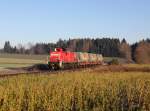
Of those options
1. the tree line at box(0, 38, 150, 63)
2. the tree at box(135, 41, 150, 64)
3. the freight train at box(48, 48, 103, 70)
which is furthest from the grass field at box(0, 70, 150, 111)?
the tree line at box(0, 38, 150, 63)

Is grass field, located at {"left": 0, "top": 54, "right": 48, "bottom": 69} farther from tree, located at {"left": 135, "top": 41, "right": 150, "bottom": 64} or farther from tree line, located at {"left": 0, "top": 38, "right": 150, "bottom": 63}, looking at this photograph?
tree line, located at {"left": 0, "top": 38, "right": 150, "bottom": 63}

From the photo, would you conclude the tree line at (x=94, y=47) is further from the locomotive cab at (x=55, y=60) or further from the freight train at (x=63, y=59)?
the locomotive cab at (x=55, y=60)

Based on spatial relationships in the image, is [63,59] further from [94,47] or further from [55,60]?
[94,47]

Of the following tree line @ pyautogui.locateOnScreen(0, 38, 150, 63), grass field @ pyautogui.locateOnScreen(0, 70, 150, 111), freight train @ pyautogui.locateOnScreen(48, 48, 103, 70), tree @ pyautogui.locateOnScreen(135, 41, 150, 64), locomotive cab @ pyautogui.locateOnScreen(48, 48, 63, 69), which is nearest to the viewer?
grass field @ pyautogui.locateOnScreen(0, 70, 150, 111)

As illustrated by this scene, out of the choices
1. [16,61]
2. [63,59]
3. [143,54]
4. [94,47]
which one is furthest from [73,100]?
[94,47]

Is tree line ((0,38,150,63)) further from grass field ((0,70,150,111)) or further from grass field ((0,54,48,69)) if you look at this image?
grass field ((0,70,150,111))

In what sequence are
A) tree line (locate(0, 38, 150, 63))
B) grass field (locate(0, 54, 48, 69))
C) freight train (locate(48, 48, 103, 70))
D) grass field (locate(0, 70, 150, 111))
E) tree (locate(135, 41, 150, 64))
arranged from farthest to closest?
1. tree line (locate(0, 38, 150, 63))
2. tree (locate(135, 41, 150, 64))
3. grass field (locate(0, 54, 48, 69))
4. freight train (locate(48, 48, 103, 70))
5. grass field (locate(0, 70, 150, 111))

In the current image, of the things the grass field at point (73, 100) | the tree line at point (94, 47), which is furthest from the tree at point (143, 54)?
the grass field at point (73, 100)

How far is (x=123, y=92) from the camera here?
16.3m

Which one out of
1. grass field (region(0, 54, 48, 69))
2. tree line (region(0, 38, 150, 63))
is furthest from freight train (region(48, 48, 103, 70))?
tree line (region(0, 38, 150, 63))

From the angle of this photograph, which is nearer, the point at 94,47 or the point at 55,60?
the point at 55,60

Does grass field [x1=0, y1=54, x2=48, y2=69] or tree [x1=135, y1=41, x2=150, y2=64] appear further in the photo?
tree [x1=135, y1=41, x2=150, y2=64]

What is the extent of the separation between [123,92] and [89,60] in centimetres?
5416

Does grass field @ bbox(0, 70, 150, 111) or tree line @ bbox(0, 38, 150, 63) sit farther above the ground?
tree line @ bbox(0, 38, 150, 63)
